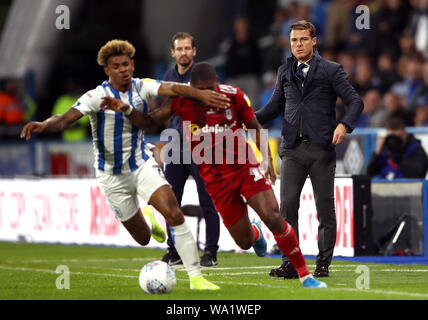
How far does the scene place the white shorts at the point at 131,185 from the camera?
9.45 metres

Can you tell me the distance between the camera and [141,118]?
927 cm

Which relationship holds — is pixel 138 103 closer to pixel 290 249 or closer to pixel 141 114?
pixel 141 114

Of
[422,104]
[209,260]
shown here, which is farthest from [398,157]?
[209,260]

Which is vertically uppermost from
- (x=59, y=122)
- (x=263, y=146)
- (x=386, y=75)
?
(x=386, y=75)

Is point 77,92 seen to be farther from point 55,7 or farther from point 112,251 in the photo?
point 112,251

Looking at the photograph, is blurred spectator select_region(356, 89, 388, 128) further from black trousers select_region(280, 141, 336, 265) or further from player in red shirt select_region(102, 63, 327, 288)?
player in red shirt select_region(102, 63, 327, 288)

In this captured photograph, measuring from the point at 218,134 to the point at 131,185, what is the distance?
3.10 ft

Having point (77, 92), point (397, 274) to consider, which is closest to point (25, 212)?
point (77, 92)

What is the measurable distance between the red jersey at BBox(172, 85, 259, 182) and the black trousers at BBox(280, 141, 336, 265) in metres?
1.23

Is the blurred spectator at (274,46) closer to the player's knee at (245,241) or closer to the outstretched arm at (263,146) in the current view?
the player's knee at (245,241)

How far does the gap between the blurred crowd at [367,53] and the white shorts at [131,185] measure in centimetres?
651

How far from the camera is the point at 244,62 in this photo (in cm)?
2084

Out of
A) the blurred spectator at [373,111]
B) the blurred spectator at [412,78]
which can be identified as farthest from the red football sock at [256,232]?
the blurred spectator at [412,78]

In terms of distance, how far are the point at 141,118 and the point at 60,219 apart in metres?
8.25
